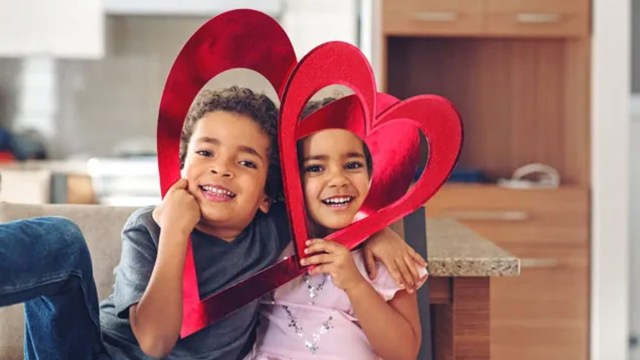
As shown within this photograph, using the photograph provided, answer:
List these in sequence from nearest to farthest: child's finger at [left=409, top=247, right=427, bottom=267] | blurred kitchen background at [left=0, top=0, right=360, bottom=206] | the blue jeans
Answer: the blue jeans, child's finger at [left=409, top=247, right=427, bottom=267], blurred kitchen background at [left=0, top=0, right=360, bottom=206]

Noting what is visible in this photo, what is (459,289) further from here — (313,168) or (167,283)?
(167,283)

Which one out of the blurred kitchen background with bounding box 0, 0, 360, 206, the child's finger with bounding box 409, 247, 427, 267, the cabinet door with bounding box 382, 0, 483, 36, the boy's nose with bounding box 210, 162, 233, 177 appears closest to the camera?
the boy's nose with bounding box 210, 162, 233, 177

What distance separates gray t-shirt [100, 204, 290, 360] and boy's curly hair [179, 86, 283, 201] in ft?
0.20

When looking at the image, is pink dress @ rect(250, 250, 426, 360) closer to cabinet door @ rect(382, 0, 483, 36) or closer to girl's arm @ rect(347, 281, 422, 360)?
girl's arm @ rect(347, 281, 422, 360)

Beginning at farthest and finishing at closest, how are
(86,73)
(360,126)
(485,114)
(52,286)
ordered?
(86,73)
(485,114)
(360,126)
(52,286)

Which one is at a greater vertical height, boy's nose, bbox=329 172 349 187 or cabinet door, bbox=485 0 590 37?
cabinet door, bbox=485 0 590 37

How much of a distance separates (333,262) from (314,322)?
15cm

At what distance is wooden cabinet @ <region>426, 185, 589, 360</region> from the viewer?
3.17 metres

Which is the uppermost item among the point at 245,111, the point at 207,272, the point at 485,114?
the point at 245,111

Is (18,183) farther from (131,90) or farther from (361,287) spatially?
(361,287)

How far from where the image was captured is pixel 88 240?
4.96 ft

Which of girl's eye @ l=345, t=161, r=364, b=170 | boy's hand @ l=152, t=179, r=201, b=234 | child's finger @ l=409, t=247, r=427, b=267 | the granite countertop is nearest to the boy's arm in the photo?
boy's hand @ l=152, t=179, r=201, b=234

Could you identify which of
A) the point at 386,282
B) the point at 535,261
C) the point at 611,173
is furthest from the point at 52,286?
the point at 611,173

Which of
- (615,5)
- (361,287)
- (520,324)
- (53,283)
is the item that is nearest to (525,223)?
(520,324)
